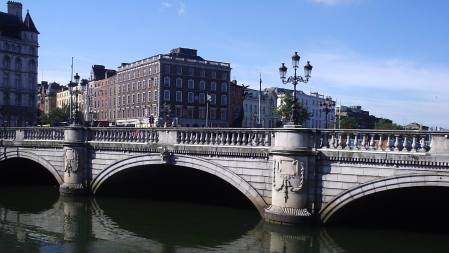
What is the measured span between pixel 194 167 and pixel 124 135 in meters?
5.23

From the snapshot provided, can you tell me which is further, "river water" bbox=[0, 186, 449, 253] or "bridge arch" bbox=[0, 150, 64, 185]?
"bridge arch" bbox=[0, 150, 64, 185]

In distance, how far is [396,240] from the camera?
1827cm

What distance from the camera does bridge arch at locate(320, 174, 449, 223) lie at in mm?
16328

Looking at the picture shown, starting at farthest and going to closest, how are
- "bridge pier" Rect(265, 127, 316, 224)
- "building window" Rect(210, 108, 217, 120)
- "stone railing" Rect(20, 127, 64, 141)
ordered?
"building window" Rect(210, 108, 217, 120)
"stone railing" Rect(20, 127, 64, 141)
"bridge pier" Rect(265, 127, 316, 224)

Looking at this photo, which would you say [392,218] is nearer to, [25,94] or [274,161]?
[274,161]

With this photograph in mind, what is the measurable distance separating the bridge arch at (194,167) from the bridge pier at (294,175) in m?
1.55

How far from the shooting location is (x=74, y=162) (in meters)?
27.2

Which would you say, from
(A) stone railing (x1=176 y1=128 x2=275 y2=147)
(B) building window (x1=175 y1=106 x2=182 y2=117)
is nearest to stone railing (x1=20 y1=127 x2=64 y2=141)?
(A) stone railing (x1=176 y1=128 x2=275 y2=147)

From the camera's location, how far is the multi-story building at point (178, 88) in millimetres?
86250

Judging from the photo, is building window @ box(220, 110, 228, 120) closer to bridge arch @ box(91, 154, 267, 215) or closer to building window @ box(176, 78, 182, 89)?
building window @ box(176, 78, 182, 89)

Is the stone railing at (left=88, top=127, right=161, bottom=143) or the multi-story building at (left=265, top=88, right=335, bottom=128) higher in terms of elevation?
the multi-story building at (left=265, top=88, right=335, bottom=128)

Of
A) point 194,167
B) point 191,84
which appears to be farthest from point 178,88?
point 194,167

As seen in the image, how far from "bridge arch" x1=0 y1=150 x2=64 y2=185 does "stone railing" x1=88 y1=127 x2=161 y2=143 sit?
3.16 m

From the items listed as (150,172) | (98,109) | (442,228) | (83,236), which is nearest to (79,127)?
(150,172)
